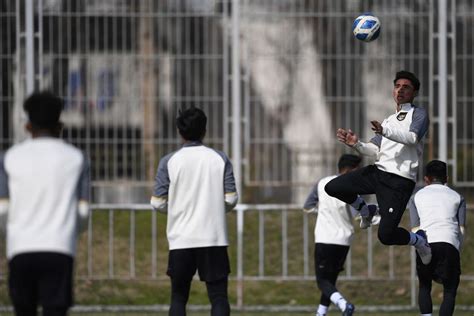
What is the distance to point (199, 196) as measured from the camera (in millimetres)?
9570

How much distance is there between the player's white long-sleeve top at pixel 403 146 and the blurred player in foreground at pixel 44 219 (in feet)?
13.0

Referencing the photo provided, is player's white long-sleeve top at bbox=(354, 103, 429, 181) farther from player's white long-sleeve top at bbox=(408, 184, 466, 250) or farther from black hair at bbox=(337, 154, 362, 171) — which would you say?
black hair at bbox=(337, 154, 362, 171)

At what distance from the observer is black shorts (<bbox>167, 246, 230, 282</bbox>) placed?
953 cm

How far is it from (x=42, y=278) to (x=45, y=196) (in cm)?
43

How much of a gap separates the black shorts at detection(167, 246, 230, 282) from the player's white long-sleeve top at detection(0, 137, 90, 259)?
2431 mm

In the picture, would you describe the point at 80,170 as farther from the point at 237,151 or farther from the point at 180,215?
the point at 237,151

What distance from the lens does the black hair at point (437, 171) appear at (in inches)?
440

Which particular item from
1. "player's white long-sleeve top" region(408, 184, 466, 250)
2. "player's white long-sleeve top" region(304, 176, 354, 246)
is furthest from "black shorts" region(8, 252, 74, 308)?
"player's white long-sleeve top" region(304, 176, 354, 246)

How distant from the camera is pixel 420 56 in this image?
54.2 ft

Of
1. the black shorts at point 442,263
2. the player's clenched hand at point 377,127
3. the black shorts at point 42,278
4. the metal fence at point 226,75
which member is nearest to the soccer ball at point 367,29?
the black shorts at point 442,263

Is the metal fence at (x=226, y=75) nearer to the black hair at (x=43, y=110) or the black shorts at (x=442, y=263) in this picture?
the black shorts at (x=442, y=263)

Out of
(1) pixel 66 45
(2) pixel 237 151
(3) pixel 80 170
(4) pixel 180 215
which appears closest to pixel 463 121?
(2) pixel 237 151

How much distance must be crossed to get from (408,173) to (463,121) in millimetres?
5740

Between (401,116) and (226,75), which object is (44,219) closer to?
(401,116)
